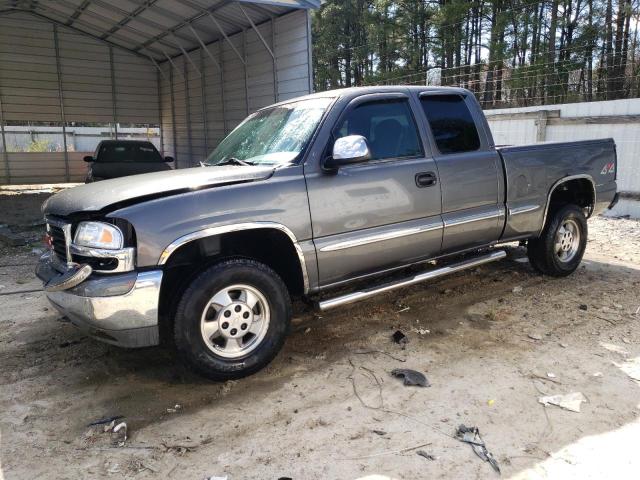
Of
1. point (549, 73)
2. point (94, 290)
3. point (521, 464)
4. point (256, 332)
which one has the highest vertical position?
point (549, 73)

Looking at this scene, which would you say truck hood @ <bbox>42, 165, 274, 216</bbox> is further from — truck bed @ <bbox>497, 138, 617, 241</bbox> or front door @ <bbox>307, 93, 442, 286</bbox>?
truck bed @ <bbox>497, 138, 617, 241</bbox>

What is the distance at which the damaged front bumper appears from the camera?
318 centimetres

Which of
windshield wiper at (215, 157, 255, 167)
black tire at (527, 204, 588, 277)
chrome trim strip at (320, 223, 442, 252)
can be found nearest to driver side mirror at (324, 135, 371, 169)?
chrome trim strip at (320, 223, 442, 252)

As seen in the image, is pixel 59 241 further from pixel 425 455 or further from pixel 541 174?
pixel 541 174

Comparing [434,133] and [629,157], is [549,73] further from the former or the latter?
[434,133]

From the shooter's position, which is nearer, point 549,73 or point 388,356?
point 388,356

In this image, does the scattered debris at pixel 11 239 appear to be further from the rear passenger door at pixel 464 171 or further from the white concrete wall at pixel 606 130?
the white concrete wall at pixel 606 130

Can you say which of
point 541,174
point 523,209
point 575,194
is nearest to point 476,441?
point 523,209

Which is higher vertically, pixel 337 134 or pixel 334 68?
pixel 334 68

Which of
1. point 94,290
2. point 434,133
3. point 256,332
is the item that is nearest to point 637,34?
point 434,133

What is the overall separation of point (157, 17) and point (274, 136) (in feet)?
39.7

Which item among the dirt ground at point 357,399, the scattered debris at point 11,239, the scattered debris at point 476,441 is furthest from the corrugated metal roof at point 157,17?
the scattered debris at point 476,441

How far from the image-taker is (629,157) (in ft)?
32.5

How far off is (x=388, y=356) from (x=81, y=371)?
2.40 meters
